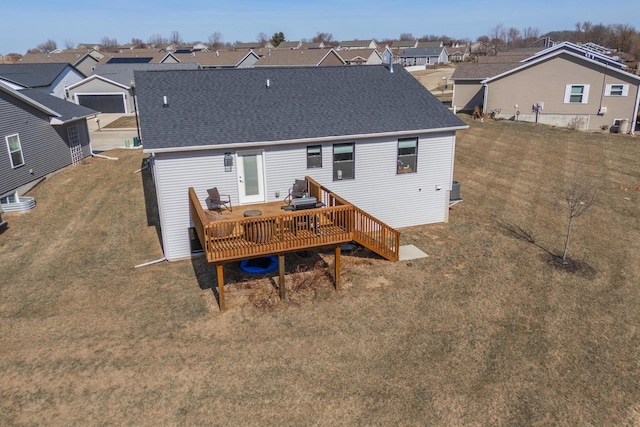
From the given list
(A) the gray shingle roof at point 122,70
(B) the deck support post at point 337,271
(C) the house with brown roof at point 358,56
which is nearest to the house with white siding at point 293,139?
(B) the deck support post at point 337,271

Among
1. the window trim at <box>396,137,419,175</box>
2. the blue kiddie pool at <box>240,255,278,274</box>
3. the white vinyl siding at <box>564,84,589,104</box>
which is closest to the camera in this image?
the blue kiddie pool at <box>240,255,278,274</box>

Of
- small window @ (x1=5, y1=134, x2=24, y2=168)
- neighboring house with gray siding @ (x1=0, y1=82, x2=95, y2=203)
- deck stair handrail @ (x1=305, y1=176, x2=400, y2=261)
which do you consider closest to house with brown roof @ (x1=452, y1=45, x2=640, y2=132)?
deck stair handrail @ (x1=305, y1=176, x2=400, y2=261)

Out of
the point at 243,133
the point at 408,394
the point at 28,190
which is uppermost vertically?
the point at 243,133

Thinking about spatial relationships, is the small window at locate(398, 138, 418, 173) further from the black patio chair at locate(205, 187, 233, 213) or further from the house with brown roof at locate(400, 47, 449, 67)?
the house with brown roof at locate(400, 47, 449, 67)

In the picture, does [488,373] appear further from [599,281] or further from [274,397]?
[599,281]

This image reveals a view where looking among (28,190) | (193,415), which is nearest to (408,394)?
(193,415)

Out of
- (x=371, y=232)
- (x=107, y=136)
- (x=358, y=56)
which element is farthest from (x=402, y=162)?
(x=358, y=56)
